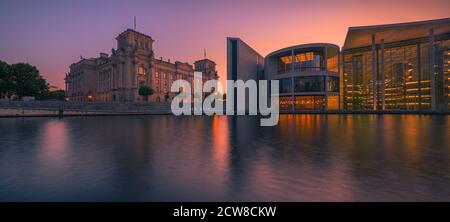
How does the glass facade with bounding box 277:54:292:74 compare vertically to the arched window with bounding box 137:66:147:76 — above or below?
below

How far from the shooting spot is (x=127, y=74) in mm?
82625

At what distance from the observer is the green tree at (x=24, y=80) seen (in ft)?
223

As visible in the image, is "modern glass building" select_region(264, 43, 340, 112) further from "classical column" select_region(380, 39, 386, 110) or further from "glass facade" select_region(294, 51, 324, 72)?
"classical column" select_region(380, 39, 386, 110)

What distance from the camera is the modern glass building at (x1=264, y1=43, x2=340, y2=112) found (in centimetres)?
4972

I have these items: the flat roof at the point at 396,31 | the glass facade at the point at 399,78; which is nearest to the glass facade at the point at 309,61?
the flat roof at the point at 396,31

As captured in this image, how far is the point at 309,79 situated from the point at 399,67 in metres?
20.9

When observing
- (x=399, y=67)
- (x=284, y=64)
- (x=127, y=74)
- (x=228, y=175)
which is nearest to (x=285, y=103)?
(x=284, y=64)

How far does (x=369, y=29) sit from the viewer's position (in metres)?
43.3

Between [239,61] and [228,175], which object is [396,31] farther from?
[228,175]

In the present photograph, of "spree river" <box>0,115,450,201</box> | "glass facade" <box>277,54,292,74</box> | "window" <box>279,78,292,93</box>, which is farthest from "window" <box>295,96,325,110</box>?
"spree river" <box>0,115,450,201</box>

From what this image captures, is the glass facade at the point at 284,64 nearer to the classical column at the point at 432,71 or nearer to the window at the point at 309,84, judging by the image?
the window at the point at 309,84

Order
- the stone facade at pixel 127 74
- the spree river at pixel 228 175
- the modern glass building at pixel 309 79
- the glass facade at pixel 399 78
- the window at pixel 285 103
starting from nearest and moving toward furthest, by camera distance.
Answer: the spree river at pixel 228 175, the glass facade at pixel 399 78, the modern glass building at pixel 309 79, the window at pixel 285 103, the stone facade at pixel 127 74
